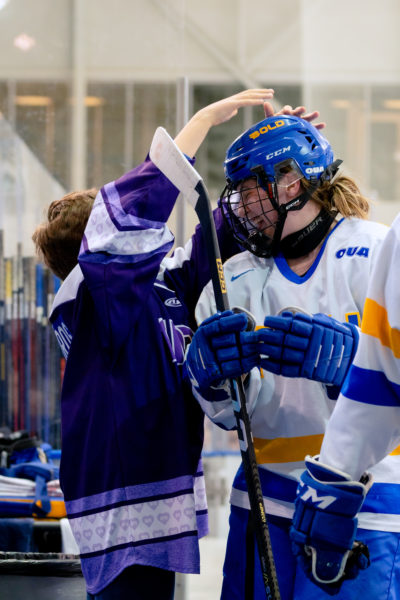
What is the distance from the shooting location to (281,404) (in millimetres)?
1440

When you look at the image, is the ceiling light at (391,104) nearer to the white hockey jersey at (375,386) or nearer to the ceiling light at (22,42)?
the ceiling light at (22,42)

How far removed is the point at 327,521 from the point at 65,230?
2.96 feet

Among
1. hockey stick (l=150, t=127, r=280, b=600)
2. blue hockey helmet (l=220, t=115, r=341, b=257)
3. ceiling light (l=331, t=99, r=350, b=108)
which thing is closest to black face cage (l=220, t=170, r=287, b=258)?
blue hockey helmet (l=220, t=115, r=341, b=257)

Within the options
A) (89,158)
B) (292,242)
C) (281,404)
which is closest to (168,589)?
(281,404)

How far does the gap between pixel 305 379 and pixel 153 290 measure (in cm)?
39

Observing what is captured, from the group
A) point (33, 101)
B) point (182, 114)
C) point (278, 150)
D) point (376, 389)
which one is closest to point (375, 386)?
point (376, 389)

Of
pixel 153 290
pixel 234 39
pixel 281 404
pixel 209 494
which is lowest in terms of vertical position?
pixel 209 494

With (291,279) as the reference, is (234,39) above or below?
above

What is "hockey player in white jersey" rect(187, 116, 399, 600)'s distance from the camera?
130 cm

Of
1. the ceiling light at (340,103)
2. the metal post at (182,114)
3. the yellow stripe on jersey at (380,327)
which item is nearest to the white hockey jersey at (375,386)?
the yellow stripe on jersey at (380,327)

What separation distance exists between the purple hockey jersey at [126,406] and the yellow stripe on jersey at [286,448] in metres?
0.17

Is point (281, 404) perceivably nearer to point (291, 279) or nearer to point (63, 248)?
point (291, 279)

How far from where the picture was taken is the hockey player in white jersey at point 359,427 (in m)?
1.10

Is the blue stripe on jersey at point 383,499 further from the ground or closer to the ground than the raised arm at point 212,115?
closer to the ground
